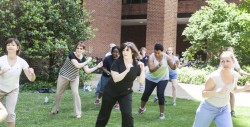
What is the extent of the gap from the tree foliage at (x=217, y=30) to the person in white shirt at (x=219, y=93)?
15401 millimetres

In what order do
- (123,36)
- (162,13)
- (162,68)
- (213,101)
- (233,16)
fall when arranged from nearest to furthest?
(213,101), (162,68), (233,16), (162,13), (123,36)

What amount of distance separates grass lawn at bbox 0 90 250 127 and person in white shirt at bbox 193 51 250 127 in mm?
2785

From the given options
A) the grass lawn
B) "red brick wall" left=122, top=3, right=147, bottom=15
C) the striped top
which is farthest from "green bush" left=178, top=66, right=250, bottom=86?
"red brick wall" left=122, top=3, right=147, bottom=15

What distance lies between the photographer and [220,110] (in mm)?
4980

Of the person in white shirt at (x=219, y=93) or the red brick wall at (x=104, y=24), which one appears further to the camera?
the red brick wall at (x=104, y=24)

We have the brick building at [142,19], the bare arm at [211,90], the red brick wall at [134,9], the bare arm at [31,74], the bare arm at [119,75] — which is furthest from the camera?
the red brick wall at [134,9]

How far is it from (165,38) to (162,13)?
175cm

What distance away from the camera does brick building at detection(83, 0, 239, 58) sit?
2498cm

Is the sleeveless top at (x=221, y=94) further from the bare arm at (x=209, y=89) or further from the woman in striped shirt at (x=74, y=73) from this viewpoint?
the woman in striped shirt at (x=74, y=73)

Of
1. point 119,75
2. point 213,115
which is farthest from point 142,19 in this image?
point 213,115

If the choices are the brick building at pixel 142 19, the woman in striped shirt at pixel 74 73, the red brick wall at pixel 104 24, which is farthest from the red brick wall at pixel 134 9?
the woman in striped shirt at pixel 74 73

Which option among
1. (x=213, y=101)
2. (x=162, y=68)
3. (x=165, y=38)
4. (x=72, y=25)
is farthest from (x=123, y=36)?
(x=213, y=101)

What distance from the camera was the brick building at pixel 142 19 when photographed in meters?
25.0

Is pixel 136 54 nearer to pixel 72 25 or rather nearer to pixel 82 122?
pixel 82 122
